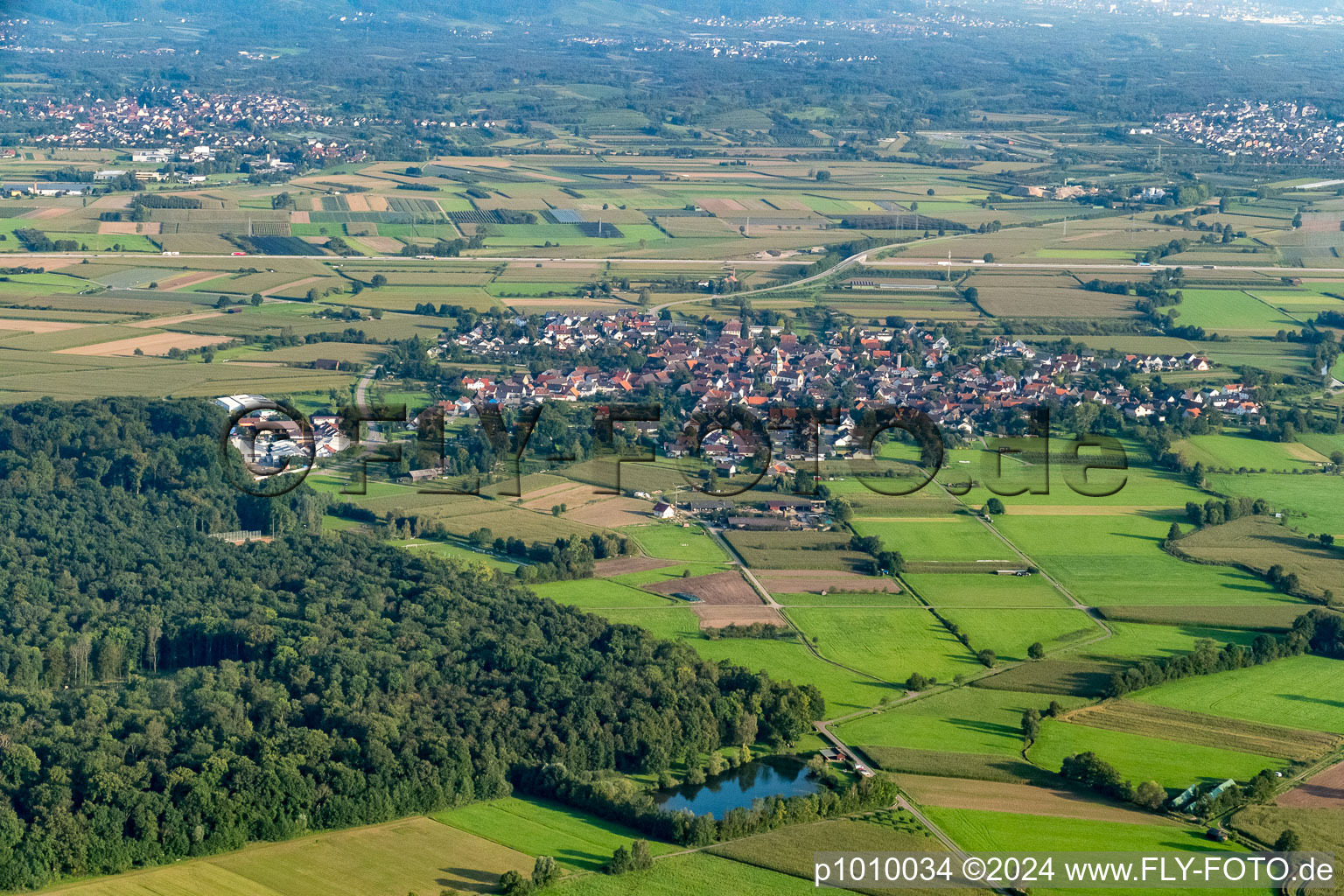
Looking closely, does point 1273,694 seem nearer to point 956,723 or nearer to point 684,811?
point 956,723

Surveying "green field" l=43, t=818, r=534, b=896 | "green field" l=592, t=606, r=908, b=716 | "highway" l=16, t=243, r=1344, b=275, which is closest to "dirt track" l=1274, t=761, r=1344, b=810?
"green field" l=592, t=606, r=908, b=716

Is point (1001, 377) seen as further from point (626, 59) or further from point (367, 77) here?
point (626, 59)

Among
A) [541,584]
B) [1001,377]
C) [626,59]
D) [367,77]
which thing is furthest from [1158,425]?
[626,59]

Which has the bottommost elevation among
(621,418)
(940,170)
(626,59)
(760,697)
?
(760,697)

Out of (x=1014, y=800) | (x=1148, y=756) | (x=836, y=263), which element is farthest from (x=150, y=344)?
(x=1148, y=756)

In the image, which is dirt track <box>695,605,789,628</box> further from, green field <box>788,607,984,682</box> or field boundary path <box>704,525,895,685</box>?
green field <box>788,607,984,682</box>
